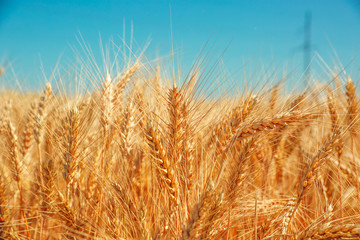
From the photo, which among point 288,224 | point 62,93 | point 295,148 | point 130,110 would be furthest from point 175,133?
point 295,148

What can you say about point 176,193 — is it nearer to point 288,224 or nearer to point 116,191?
point 116,191

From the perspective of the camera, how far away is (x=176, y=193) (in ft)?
4.12

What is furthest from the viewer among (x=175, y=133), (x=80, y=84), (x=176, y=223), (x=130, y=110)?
(x=80, y=84)

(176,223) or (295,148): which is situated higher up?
(295,148)

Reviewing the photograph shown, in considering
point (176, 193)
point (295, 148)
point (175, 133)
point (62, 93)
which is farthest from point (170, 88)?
point (295, 148)

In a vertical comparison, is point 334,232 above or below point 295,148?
below

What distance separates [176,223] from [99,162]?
2.65ft

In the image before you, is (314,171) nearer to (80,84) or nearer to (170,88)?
(170,88)

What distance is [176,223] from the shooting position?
123 cm

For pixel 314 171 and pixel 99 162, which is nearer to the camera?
pixel 314 171

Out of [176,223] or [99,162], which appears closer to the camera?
[176,223]

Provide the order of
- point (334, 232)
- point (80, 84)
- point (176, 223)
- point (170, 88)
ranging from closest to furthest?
point (334, 232) → point (176, 223) → point (170, 88) → point (80, 84)

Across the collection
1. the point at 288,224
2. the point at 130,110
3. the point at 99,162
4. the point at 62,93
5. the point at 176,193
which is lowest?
the point at 288,224

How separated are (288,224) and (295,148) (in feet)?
4.21
